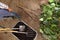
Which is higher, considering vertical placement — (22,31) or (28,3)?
(28,3)

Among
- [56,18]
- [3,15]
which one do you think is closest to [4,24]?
[3,15]

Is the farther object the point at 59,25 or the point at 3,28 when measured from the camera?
the point at 59,25

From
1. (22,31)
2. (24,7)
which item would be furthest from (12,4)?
(22,31)

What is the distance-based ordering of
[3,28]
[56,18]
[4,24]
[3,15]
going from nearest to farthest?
[3,15]
[3,28]
[4,24]
[56,18]

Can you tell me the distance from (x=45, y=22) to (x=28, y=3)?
1.21 ft

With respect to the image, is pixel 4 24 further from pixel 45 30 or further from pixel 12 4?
pixel 45 30

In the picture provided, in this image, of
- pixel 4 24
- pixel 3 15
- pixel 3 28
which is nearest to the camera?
pixel 3 15

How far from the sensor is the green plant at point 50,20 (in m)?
3.24

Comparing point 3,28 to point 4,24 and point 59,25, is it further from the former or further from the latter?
point 59,25

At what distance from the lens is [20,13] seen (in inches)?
130

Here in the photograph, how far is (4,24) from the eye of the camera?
10.4ft

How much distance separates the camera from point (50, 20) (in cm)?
333

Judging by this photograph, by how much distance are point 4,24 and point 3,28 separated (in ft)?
0.70

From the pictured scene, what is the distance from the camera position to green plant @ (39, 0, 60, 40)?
10.6ft
